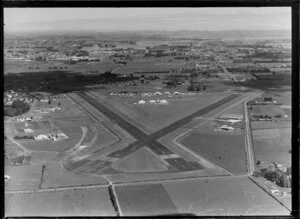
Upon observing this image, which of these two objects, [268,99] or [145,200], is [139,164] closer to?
[145,200]

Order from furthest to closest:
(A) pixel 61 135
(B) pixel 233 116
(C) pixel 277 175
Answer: (B) pixel 233 116 → (A) pixel 61 135 → (C) pixel 277 175

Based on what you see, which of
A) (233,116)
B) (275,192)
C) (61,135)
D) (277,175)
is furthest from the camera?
(233,116)

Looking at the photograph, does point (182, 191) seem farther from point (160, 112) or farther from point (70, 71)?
point (70, 71)

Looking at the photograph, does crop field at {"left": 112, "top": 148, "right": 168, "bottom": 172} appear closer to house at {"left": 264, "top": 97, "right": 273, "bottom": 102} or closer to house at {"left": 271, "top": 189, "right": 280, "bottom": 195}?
house at {"left": 271, "top": 189, "right": 280, "bottom": 195}

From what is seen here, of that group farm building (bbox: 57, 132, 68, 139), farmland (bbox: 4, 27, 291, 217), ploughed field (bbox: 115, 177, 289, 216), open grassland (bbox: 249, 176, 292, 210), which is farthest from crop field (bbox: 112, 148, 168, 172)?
open grassland (bbox: 249, 176, 292, 210)

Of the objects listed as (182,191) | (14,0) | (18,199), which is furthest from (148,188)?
(14,0)

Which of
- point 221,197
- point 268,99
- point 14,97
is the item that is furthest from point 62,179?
point 268,99
